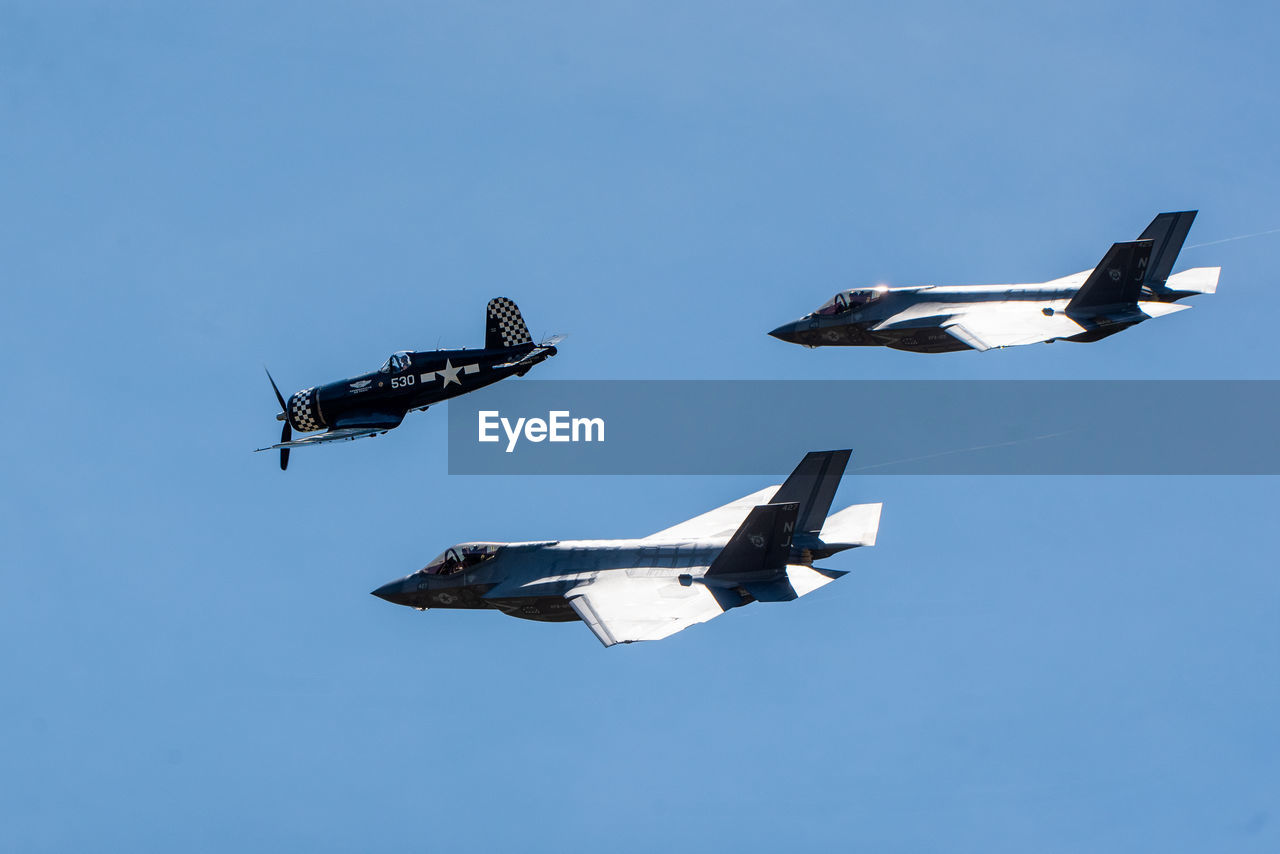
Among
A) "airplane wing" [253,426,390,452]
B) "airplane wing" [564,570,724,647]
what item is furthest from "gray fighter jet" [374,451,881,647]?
"airplane wing" [253,426,390,452]

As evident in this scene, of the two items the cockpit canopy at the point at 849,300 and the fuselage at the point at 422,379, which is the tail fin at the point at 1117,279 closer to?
the cockpit canopy at the point at 849,300

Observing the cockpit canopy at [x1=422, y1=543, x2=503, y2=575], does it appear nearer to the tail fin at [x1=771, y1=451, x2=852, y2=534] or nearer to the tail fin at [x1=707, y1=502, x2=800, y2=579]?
the tail fin at [x1=707, y1=502, x2=800, y2=579]

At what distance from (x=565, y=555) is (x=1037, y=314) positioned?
22.5m

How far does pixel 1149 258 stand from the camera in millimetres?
83312

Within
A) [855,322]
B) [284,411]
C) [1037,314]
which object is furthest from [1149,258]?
[284,411]

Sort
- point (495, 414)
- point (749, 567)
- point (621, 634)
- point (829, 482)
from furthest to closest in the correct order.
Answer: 1. point (495, 414)
2. point (829, 482)
3. point (749, 567)
4. point (621, 634)

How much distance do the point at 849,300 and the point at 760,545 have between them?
1915 centimetres

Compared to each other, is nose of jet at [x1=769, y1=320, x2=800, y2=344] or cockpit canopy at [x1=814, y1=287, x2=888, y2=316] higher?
cockpit canopy at [x1=814, y1=287, x2=888, y2=316]

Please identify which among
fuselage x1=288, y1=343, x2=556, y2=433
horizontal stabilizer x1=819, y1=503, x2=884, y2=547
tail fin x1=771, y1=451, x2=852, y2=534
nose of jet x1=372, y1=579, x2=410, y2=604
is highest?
fuselage x1=288, y1=343, x2=556, y2=433

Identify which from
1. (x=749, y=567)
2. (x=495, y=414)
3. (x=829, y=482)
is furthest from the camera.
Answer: (x=495, y=414)

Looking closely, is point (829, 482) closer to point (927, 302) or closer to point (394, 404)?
point (927, 302)

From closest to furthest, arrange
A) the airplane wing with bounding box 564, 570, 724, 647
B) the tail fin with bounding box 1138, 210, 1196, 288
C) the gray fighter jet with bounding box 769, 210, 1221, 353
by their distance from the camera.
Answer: the airplane wing with bounding box 564, 570, 724, 647
the gray fighter jet with bounding box 769, 210, 1221, 353
the tail fin with bounding box 1138, 210, 1196, 288

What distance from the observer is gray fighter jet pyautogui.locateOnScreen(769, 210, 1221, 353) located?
81.3m

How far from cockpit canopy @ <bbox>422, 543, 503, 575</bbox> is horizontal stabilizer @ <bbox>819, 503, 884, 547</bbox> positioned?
12579 mm
